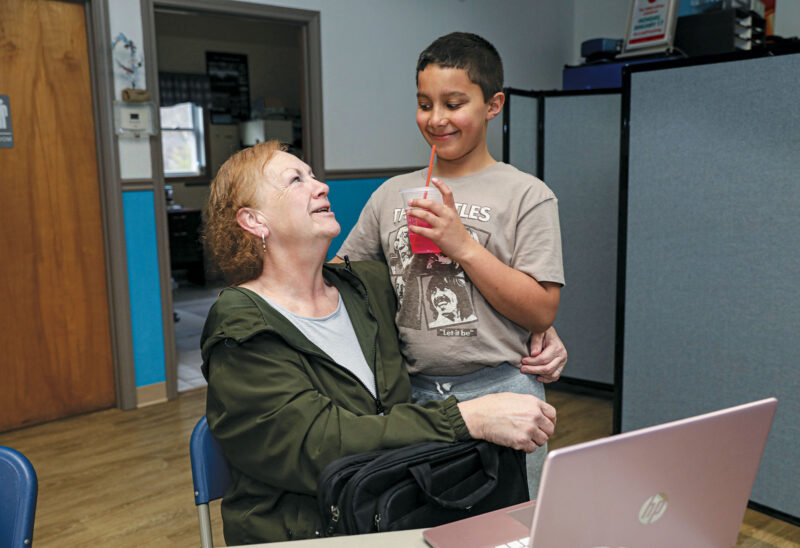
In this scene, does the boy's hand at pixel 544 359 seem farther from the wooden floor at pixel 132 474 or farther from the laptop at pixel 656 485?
the wooden floor at pixel 132 474

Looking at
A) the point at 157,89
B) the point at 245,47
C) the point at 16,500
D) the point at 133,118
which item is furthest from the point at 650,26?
the point at 245,47

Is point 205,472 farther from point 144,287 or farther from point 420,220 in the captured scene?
point 144,287

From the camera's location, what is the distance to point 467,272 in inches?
47.4

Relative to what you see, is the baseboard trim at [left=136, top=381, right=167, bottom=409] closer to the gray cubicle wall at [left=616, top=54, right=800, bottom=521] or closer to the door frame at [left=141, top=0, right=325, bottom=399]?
the door frame at [left=141, top=0, right=325, bottom=399]

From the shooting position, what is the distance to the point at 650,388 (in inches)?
99.0

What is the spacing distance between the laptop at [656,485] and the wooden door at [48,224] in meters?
3.26

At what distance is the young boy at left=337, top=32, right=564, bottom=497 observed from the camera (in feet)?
4.08

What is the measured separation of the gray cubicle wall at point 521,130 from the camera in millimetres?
3186

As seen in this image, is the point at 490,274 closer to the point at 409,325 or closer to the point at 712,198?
the point at 409,325

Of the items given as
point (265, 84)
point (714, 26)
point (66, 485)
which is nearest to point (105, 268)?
point (66, 485)

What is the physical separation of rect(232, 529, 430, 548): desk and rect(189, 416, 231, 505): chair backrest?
1.12ft

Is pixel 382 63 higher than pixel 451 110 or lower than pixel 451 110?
higher

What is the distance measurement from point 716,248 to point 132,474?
2.41 m

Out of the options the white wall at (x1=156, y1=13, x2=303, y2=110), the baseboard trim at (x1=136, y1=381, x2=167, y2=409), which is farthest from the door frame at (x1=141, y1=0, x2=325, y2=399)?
the white wall at (x1=156, y1=13, x2=303, y2=110)
